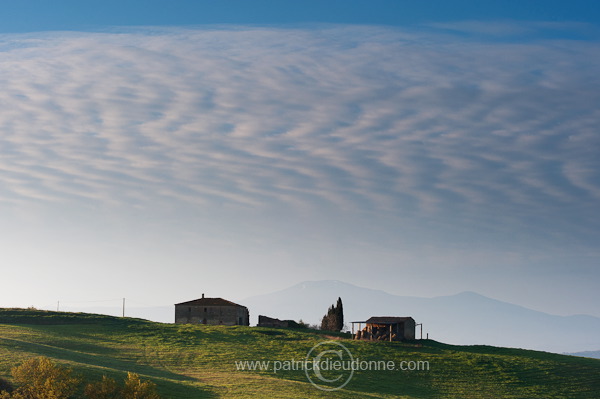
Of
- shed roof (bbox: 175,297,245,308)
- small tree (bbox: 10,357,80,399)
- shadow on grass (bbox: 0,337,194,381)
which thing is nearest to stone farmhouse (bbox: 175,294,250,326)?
shed roof (bbox: 175,297,245,308)

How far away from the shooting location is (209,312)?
121125 mm

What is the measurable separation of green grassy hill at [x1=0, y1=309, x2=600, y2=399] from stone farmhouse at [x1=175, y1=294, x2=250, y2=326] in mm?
14676

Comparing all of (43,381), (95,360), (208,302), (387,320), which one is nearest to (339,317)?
(208,302)

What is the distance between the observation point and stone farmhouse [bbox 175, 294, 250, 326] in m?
121

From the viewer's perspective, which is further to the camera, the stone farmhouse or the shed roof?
the shed roof

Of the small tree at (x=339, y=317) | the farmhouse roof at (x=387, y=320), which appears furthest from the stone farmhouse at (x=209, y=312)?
the farmhouse roof at (x=387, y=320)

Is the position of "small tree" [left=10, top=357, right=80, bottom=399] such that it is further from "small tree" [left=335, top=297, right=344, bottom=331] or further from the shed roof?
"small tree" [left=335, top=297, right=344, bottom=331]

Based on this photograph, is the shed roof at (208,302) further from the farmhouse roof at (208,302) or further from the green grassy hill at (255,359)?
the green grassy hill at (255,359)

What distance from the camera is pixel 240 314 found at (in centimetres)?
12306

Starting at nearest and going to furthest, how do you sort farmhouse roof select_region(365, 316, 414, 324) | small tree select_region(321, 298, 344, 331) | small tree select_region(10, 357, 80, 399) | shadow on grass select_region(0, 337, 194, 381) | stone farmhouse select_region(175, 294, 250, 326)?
small tree select_region(10, 357, 80, 399) → shadow on grass select_region(0, 337, 194, 381) → farmhouse roof select_region(365, 316, 414, 324) → stone farmhouse select_region(175, 294, 250, 326) → small tree select_region(321, 298, 344, 331)

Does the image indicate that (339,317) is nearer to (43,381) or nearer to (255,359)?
(255,359)

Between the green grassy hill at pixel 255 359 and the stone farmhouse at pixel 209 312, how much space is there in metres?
14.7

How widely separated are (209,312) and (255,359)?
42.4 metres

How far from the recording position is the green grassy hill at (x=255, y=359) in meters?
63.7
